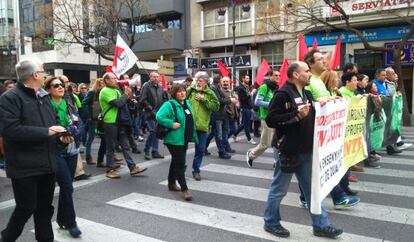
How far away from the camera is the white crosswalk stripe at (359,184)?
6.13 m

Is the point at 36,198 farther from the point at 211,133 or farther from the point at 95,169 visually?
the point at 211,133

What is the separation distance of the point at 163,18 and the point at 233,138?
2169 centimetres

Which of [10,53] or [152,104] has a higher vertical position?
[10,53]

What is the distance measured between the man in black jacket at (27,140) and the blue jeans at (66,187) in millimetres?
461

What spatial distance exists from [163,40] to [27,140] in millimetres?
26988

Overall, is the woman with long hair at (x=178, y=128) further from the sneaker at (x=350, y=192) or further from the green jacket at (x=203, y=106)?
the sneaker at (x=350, y=192)

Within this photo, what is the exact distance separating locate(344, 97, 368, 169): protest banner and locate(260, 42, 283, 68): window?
2019 cm

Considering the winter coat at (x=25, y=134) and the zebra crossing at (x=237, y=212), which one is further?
the zebra crossing at (x=237, y=212)

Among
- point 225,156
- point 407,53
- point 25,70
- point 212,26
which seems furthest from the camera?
point 212,26

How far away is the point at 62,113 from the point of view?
471 centimetres

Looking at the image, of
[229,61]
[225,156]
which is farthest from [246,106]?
[229,61]

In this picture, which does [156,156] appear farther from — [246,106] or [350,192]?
[350,192]

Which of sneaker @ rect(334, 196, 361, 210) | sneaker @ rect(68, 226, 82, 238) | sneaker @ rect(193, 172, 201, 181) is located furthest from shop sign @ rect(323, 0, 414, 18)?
sneaker @ rect(68, 226, 82, 238)

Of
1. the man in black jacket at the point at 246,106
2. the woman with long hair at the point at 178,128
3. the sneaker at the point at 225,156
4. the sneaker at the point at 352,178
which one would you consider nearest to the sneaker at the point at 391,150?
the sneaker at the point at 352,178
